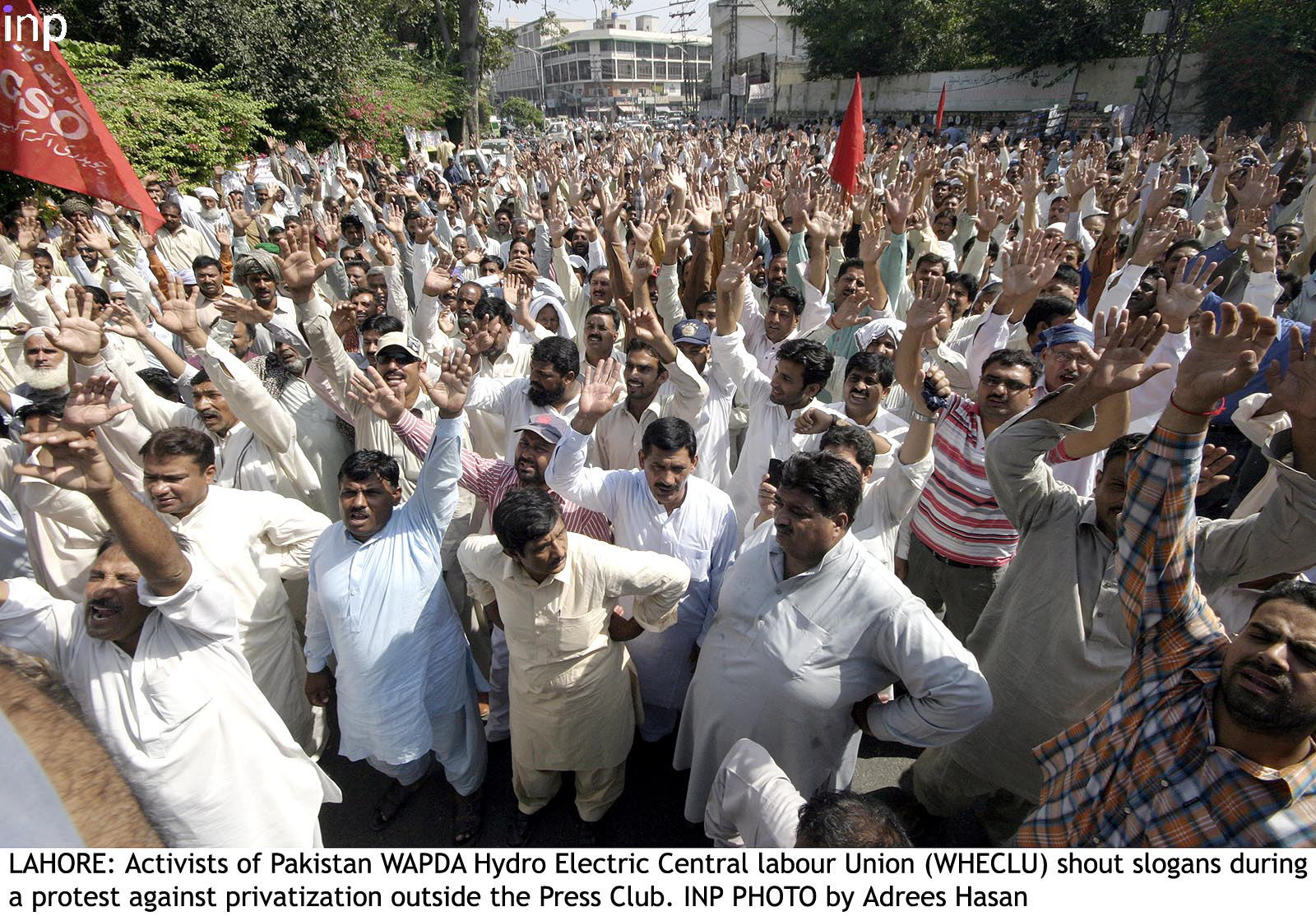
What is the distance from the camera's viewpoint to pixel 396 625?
238 centimetres

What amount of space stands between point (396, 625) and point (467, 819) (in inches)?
36.4

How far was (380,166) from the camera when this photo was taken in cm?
1153

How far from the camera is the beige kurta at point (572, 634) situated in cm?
226

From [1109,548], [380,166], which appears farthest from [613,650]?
[380,166]

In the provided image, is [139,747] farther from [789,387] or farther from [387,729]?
[789,387]

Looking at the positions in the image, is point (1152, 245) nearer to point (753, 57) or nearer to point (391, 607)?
point (391, 607)

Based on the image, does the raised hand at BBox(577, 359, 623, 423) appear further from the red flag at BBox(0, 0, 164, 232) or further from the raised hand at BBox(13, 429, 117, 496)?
the red flag at BBox(0, 0, 164, 232)

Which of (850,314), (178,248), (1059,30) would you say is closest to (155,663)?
(850,314)

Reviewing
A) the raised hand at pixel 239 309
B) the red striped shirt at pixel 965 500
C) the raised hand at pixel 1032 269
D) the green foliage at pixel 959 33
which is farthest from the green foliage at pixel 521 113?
the red striped shirt at pixel 965 500

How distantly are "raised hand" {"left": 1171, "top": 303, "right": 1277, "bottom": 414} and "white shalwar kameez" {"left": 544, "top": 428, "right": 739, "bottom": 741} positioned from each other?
1.58m

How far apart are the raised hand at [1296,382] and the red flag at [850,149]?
6.83m

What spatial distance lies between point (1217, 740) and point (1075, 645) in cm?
67

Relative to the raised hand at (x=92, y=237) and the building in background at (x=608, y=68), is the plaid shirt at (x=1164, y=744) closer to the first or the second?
the raised hand at (x=92, y=237)

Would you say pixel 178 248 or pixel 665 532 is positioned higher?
pixel 178 248
